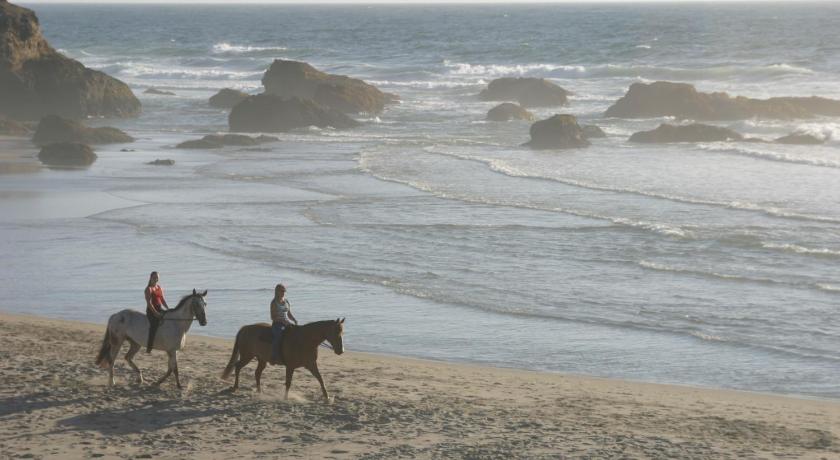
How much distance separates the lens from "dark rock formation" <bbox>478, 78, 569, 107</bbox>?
64500mm

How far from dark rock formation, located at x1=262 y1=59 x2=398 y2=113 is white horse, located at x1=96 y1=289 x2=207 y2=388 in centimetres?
4345

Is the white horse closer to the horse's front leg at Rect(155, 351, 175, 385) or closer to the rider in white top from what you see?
the horse's front leg at Rect(155, 351, 175, 385)

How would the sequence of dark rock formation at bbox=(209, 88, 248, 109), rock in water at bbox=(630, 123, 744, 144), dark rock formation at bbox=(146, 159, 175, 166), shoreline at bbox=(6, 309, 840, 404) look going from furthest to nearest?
1. dark rock formation at bbox=(209, 88, 248, 109)
2. rock in water at bbox=(630, 123, 744, 144)
3. dark rock formation at bbox=(146, 159, 175, 166)
4. shoreline at bbox=(6, 309, 840, 404)

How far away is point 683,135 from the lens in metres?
46.3

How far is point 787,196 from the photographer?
32031mm

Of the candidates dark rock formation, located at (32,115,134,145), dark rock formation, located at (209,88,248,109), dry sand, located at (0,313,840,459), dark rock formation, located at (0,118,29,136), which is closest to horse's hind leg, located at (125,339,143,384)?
dry sand, located at (0,313,840,459)

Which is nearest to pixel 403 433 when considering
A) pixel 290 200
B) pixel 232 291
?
pixel 232 291

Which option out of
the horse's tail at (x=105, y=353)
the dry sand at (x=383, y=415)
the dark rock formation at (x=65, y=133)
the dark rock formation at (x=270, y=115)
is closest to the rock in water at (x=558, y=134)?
the dark rock formation at (x=270, y=115)

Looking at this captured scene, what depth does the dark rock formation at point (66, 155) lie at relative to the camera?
3925cm

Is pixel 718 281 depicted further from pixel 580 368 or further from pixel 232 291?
pixel 232 291

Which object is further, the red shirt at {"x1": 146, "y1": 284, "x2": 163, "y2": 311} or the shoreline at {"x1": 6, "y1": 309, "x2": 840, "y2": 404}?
the shoreline at {"x1": 6, "y1": 309, "x2": 840, "y2": 404}

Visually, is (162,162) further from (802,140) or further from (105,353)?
(105,353)

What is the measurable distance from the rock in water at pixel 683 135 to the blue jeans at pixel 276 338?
111 ft

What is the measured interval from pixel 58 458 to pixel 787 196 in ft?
81.2
